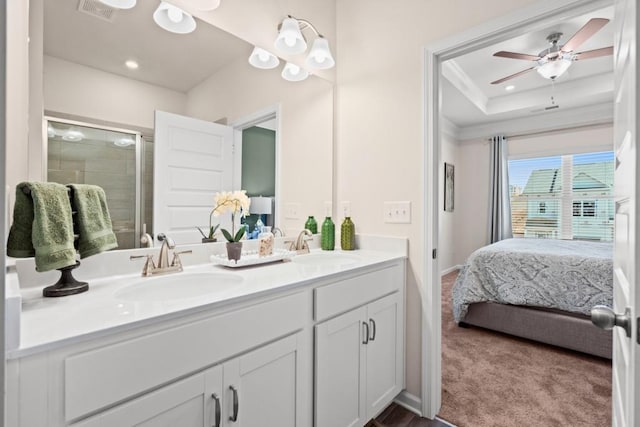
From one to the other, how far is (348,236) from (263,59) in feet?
3.82

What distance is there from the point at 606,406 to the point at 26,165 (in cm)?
300

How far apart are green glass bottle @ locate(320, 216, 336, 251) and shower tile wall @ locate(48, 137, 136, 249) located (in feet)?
3.58

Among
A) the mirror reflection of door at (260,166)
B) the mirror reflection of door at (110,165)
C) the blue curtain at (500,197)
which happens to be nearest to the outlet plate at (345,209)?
the mirror reflection of door at (260,166)

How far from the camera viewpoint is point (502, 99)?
173 inches

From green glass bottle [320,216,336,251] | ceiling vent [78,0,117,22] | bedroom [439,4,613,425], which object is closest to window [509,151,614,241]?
bedroom [439,4,613,425]

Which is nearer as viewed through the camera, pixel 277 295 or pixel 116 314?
pixel 116 314

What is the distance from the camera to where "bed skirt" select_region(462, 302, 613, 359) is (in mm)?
2266

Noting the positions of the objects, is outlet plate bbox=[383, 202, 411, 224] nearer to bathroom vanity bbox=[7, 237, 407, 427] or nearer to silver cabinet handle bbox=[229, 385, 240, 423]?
bathroom vanity bbox=[7, 237, 407, 427]

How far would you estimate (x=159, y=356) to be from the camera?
31.4 inches

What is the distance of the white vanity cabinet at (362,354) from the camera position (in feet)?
4.19

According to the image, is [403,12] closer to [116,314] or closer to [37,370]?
[116,314]

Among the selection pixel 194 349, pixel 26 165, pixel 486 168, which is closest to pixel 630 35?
pixel 194 349

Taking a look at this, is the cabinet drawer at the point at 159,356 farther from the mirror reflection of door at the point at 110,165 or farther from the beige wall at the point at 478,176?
the beige wall at the point at 478,176

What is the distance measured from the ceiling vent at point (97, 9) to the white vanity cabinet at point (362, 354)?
4.48 feet
